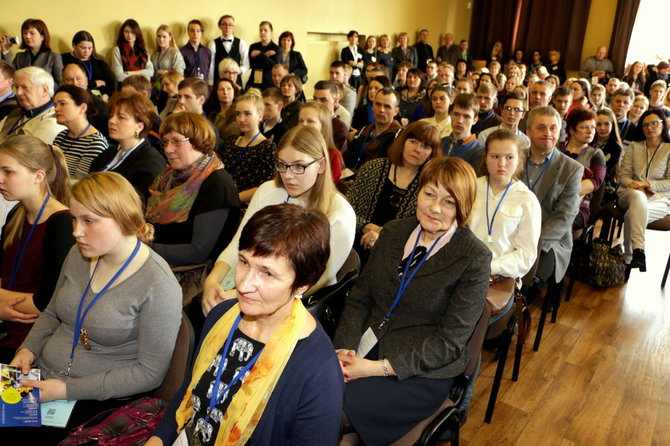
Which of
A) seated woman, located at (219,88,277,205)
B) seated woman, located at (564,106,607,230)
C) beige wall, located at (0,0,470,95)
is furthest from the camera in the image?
beige wall, located at (0,0,470,95)

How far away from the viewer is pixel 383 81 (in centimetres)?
638

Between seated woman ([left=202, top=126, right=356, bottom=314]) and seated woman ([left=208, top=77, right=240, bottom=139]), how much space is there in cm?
237

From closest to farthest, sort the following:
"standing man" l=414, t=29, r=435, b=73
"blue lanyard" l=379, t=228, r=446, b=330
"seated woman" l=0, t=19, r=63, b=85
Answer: "blue lanyard" l=379, t=228, r=446, b=330
"seated woman" l=0, t=19, r=63, b=85
"standing man" l=414, t=29, r=435, b=73

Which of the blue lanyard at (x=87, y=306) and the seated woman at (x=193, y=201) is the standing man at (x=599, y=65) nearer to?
the seated woman at (x=193, y=201)

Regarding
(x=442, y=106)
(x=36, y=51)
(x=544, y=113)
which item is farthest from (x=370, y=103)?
(x=36, y=51)

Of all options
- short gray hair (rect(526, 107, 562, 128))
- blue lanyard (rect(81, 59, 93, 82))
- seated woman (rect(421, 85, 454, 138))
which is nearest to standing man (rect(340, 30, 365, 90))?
blue lanyard (rect(81, 59, 93, 82))

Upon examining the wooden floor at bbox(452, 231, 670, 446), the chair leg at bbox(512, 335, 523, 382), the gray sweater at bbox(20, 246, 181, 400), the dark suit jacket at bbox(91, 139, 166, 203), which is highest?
the dark suit jacket at bbox(91, 139, 166, 203)

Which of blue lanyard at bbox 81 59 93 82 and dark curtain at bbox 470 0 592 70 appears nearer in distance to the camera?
blue lanyard at bbox 81 59 93 82

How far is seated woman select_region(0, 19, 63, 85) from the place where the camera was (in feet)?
21.4

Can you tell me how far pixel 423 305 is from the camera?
1984mm

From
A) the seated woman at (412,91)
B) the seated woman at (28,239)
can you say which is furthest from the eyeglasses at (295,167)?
the seated woman at (412,91)

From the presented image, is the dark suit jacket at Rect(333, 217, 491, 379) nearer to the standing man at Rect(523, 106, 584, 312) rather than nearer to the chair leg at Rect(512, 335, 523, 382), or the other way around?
the chair leg at Rect(512, 335, 523, 382)

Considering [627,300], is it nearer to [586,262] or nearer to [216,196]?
[586,262]

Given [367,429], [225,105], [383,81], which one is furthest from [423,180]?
[383,81]
